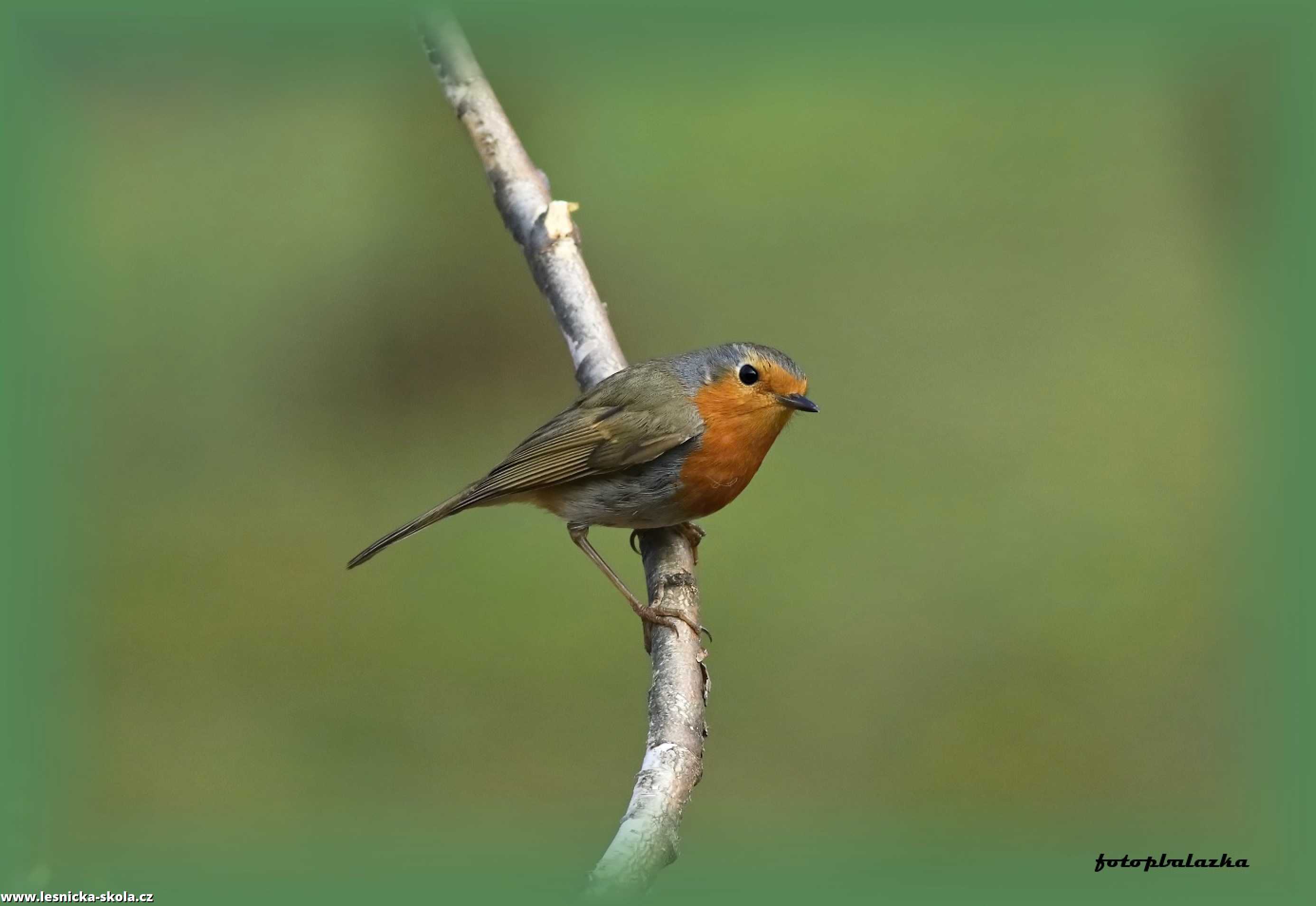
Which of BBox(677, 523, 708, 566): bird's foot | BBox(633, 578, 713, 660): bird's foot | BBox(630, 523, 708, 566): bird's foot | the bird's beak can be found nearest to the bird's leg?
BBox(633, 578, 713, 660): bird's foot

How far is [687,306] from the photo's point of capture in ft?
21.8

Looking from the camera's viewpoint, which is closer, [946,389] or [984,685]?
[984,685]

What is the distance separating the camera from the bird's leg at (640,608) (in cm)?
305

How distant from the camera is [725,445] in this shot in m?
3.58

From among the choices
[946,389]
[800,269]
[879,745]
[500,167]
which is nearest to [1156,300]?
[946,389]

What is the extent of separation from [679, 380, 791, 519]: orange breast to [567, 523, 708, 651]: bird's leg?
320mm

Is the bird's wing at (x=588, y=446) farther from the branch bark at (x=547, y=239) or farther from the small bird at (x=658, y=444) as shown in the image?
the branch bark at (x=547, y=239)

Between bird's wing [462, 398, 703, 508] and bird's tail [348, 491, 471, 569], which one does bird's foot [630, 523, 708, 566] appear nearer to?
bird's wing [462, 398, 703, 508]

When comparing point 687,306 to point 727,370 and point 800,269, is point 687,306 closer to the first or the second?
point 800,269

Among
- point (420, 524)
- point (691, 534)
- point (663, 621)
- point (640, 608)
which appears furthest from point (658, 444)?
point (420, 524)

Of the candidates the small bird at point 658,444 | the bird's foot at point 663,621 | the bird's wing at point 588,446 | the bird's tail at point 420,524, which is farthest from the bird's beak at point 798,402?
the bird's tail at point 420,524

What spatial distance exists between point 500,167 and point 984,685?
10.4 feet

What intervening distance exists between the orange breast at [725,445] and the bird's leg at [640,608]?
0.32 meters

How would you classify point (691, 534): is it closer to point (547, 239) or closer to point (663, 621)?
point (663, 621)
